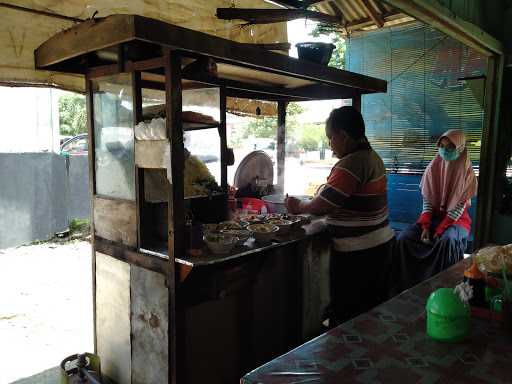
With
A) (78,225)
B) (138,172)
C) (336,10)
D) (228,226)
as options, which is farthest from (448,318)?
(78,225)

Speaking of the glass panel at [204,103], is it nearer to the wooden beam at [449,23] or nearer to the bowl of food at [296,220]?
the bowl of food at [296,220]

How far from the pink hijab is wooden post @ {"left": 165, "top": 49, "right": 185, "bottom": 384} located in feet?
11.7

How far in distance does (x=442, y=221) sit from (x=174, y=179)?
141 inches

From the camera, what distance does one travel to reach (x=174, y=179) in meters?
2.35

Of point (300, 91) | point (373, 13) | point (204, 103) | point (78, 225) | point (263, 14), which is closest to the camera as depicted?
point (263, 14)

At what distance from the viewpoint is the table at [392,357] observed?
1.47 meters

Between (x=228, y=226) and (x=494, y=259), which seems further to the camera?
(x=228, y=226)

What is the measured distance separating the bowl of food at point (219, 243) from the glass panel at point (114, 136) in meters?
0.60

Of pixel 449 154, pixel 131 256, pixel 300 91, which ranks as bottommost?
pixel 131 256

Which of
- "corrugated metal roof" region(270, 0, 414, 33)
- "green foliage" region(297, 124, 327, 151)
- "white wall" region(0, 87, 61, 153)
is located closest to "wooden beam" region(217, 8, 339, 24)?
"corrugated metal roof" region(270, 0, 414, 33)

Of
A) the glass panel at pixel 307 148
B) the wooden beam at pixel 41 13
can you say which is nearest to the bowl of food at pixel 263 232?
the wooden beam at pixel 41 13

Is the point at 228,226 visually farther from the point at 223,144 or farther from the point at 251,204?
the point at 251,204

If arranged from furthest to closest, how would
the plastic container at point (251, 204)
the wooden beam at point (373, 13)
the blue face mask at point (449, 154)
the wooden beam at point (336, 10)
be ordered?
1. the wooden beam at point (336, 10)
2. the wooden beam at point (373, 13)
3. the blue face mask at point (449, 154)
4. the plastic container at point (251, 204)

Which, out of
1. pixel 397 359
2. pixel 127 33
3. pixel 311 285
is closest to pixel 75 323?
pixel 311 285
